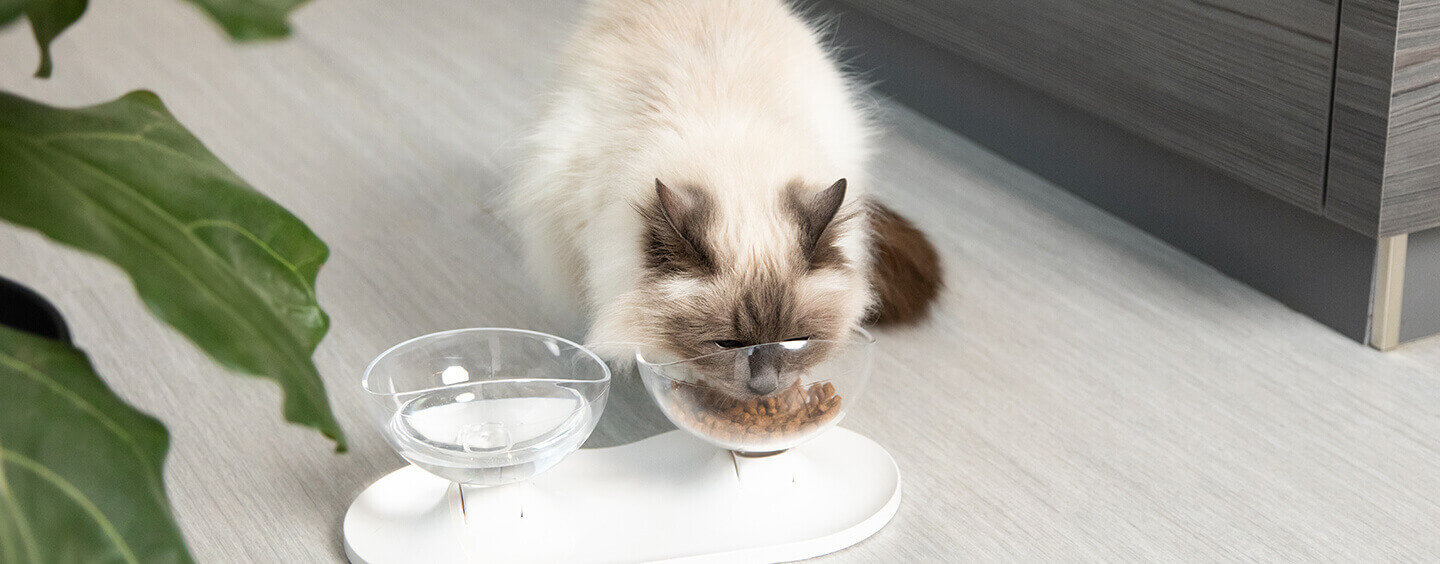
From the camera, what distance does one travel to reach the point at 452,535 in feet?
4.09

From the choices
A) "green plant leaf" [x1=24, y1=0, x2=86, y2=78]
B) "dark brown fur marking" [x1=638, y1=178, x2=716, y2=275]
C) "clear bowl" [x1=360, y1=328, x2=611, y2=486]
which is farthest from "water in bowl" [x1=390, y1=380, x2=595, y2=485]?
"green plant leaf" [x1=24, y1=0, x2=86, y2=78]

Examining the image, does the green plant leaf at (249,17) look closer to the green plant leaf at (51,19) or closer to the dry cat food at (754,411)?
the green plant leaf at (51,19)

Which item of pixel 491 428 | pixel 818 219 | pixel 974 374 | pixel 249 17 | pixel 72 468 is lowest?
pixel 974 374

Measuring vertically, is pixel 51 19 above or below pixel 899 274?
above

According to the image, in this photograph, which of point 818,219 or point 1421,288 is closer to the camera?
point 818,219

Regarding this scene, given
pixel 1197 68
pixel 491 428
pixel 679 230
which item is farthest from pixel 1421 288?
pixel 491 428

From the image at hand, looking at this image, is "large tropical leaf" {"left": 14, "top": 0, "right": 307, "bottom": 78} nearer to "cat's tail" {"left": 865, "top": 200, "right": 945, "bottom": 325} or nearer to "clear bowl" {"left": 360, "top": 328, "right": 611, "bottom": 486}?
"clear bowl" {"left": 360, "top": 328, "right": 611, "bottom": 486}

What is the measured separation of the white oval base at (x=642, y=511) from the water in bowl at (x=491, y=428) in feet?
0.19

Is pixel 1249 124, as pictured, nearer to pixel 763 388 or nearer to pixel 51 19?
pixel 763 388

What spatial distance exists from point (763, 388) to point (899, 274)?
1.87ft

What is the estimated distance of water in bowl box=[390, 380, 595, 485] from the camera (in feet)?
3.95

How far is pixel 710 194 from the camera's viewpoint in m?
1.17

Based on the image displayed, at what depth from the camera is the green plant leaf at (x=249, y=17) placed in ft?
1.93

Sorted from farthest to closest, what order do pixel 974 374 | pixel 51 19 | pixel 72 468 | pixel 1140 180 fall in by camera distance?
pixel 1140 180 → pixel 974 374 → pixel 51 19 → pixel 72 468
